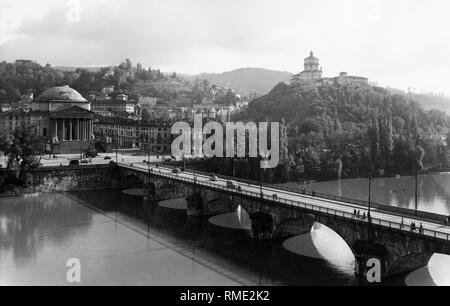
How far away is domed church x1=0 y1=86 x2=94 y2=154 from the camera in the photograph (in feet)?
367

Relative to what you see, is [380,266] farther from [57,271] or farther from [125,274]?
[57,271]

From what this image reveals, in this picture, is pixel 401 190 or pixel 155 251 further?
pixel 401 190

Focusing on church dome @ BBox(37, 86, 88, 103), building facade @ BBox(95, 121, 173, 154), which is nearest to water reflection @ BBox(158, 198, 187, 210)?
building facade @ BBox(95, 121, 173, 154)

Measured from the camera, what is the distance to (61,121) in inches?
4476

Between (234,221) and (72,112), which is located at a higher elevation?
(72,112)

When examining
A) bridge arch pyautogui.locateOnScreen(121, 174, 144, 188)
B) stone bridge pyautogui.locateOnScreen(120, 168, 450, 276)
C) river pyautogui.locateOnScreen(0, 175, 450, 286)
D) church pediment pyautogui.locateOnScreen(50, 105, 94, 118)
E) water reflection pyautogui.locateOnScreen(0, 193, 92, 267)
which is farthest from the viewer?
church pediment pyautogui.locateOnScreen(50, 105, 94, 118)

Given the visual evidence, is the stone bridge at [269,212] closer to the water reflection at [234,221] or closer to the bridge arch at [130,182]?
the bridge arch at [130,182]

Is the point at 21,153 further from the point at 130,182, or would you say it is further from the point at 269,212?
the point at 269,212

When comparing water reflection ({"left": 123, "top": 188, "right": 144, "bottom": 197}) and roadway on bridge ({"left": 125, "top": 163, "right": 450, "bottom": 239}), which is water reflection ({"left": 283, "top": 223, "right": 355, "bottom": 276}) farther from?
water reflection ({"left": 123, "top": 188, "right": 144, "bottom": 197})

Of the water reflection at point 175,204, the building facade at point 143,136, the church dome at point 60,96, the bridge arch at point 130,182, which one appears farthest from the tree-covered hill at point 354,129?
the church dome at point 60,96

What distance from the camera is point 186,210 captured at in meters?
64.4

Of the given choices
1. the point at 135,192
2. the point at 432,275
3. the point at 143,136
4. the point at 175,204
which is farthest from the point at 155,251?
the point at 143,136

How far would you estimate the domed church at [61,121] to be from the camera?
111812mm
